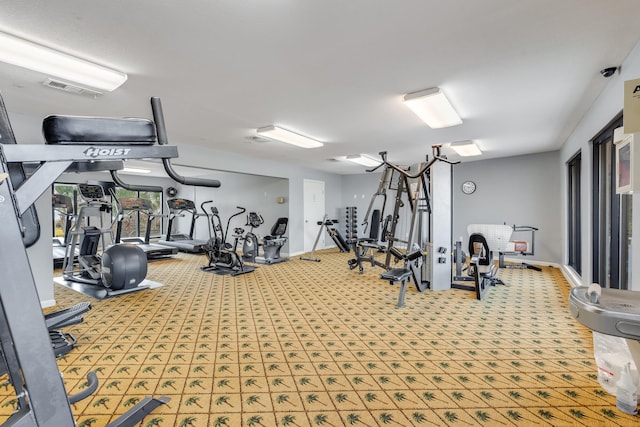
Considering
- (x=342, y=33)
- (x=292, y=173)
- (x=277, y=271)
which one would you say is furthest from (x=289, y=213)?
(x=342, y=33)

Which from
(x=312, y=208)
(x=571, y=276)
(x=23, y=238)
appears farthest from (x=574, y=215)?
(x=23, y=238)

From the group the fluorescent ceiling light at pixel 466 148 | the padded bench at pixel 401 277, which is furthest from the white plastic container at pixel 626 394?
the fluorescent ceiling light at pixel 466 148

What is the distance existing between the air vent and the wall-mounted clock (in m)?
7.64

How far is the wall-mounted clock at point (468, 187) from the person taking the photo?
7.70 metres

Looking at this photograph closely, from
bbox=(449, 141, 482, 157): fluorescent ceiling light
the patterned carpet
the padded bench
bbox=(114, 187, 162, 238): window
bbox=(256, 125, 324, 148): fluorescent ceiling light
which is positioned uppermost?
bbox=(449, 141, 482, 157): fluorescent ceiling light

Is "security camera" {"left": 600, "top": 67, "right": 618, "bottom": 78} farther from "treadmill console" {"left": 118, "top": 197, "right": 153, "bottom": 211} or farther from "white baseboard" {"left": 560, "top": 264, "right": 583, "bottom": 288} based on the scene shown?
"treadmill console" {"left": 118, "top": 197, "right": 153, "bottom": 211}

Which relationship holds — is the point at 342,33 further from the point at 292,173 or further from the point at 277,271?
the point at 292,173

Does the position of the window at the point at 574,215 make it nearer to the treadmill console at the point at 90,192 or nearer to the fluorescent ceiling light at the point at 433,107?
the fluorescent ceiling light at the point at 433,107

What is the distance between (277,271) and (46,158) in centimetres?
512

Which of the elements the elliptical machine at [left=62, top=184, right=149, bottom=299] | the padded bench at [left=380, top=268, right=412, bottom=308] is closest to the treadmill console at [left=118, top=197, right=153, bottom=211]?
the elliptical machine at [left=62, top=184, right=149, bottom=299]

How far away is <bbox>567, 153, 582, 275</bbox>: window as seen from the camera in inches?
203

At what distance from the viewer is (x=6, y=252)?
3.65 feet

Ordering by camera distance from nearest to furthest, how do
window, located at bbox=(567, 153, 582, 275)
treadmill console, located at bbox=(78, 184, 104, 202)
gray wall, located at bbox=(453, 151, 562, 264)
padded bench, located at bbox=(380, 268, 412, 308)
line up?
A: padded bench, located at bbox=(380, 268, 412, 308) → treadmill console, located at bbox=(78, 184, 104, 202) → window, located at bbox=(567, 153, 582, 275) → gray wall, located at bbox=(453, 151, 562, 264)

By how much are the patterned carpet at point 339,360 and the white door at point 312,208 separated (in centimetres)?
441
